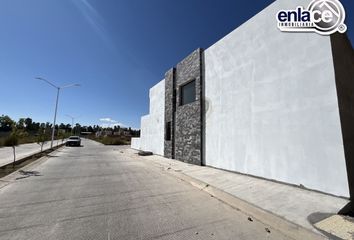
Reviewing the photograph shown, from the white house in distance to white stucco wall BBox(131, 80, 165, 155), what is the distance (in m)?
6.58

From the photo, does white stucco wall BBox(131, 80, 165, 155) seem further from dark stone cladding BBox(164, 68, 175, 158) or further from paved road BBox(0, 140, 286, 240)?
paved road BBox(0, 140, 286, 240)

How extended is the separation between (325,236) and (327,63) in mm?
4968

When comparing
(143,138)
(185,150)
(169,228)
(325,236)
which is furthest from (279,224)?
(143,138)

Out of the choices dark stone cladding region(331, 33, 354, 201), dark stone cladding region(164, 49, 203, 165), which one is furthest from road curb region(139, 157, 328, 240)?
dark stone cladding region(164, 49, 203, 165)

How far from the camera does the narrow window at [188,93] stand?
44.5 feet

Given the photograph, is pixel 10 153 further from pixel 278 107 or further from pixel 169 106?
pixel 278 107

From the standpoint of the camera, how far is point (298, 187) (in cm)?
627

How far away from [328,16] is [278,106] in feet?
12.5

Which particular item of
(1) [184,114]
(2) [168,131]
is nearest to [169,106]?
(2) [168,131]

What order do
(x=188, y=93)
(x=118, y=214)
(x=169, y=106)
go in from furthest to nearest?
(x=169, y=106)
(x=188, y=93)
(x=118, y=214)

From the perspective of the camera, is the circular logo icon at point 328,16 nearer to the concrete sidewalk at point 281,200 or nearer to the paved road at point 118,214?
the concrete sidewalk at point 281,200

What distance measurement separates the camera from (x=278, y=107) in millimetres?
7070

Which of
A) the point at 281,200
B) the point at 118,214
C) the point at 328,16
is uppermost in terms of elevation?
the point at 328,16

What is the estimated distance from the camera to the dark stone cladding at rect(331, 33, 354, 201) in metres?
5.55
